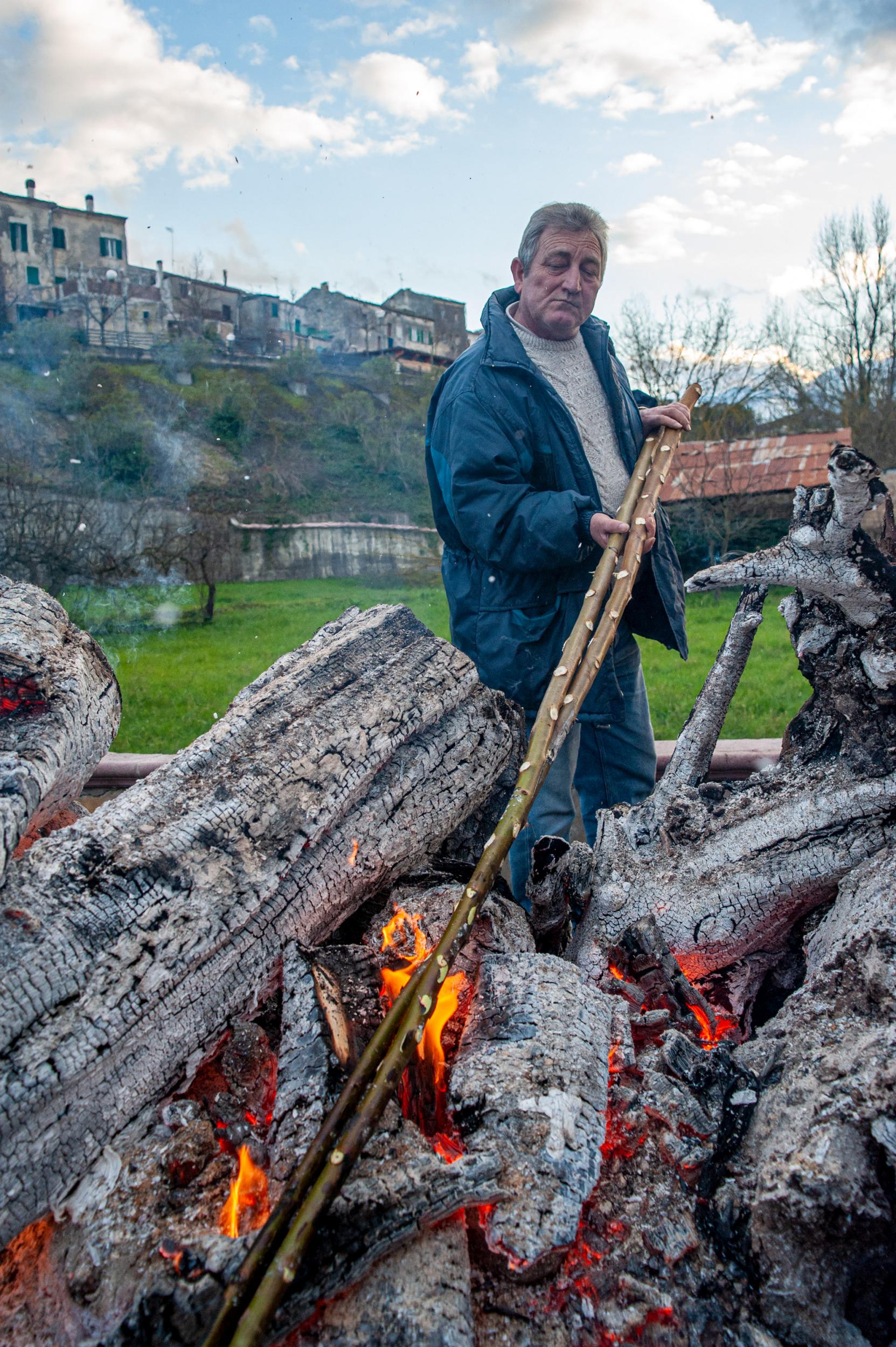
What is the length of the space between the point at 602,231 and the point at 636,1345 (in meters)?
3.02

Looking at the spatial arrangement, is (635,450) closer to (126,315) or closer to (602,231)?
(602,231)

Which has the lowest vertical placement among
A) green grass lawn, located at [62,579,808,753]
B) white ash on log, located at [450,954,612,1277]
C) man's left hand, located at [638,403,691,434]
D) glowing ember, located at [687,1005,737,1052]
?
green grass lawn, located at [62,579,808,753]

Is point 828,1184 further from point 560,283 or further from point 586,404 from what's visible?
A: point 560,283

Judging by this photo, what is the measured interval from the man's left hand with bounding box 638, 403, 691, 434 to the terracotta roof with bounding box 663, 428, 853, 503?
13394 millimetres

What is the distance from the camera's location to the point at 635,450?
2.93 m

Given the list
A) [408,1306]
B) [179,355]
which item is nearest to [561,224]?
[408,1306]

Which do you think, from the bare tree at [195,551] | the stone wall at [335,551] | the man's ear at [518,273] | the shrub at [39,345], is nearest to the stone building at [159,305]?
the shrub at [39,345]

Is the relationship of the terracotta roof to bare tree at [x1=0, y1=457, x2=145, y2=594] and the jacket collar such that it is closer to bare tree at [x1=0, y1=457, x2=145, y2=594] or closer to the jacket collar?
bare tree at [x1=0, y1=457, x2=145, y2=594]

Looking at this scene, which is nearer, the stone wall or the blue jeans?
the blue jeans

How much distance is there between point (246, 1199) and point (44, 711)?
1.10 metres

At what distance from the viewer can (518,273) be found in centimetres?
286

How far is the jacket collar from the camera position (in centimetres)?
266

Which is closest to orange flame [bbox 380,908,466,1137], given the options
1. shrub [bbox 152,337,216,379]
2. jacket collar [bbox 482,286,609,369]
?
jacket collar [bbox 482,286,609,369]

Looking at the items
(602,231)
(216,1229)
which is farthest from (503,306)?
(216,1229)
